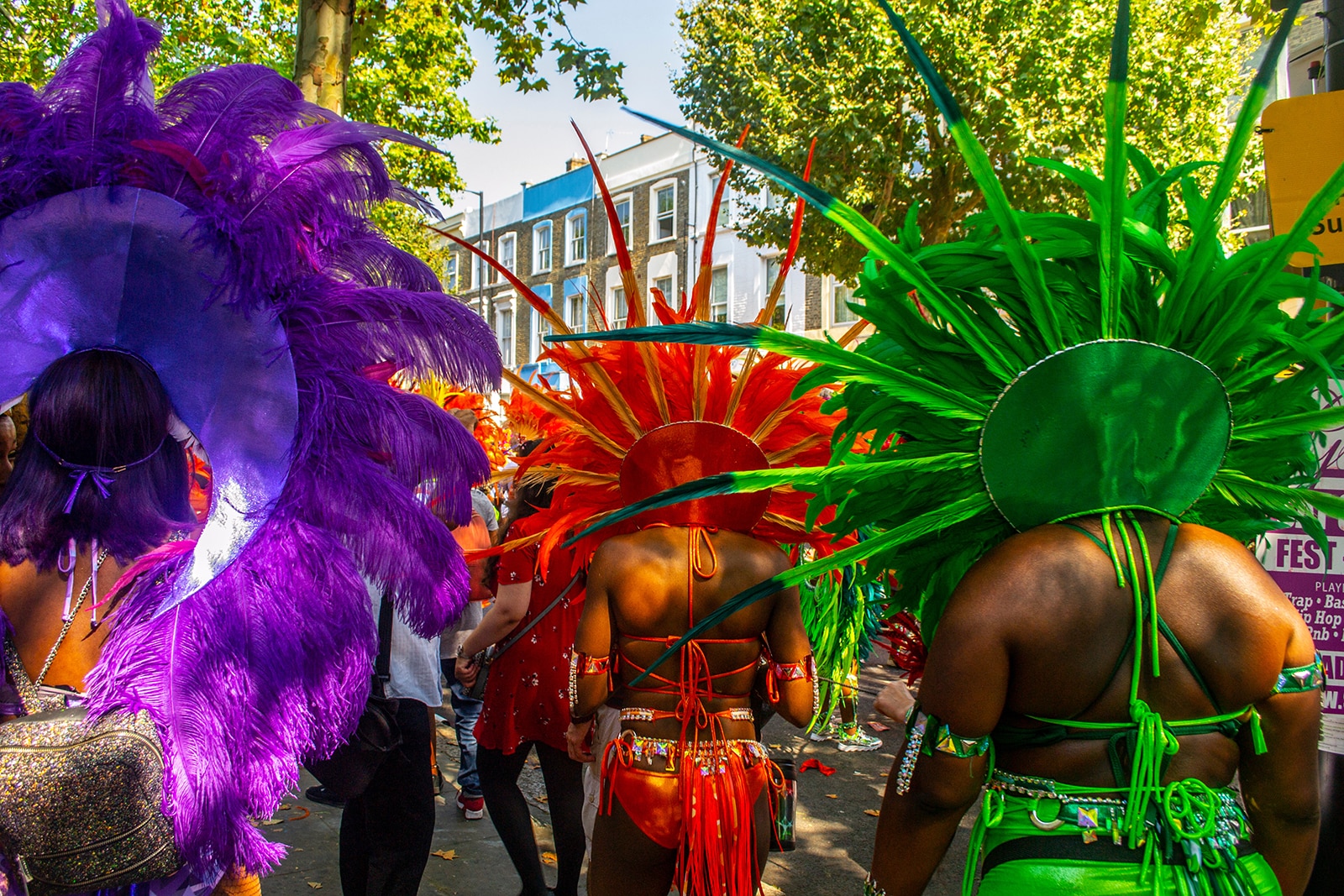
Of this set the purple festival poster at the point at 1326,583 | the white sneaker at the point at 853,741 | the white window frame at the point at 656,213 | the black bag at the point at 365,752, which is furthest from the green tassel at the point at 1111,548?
the white window frame at the point at 656,213

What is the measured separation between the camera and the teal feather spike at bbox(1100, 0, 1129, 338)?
171cm

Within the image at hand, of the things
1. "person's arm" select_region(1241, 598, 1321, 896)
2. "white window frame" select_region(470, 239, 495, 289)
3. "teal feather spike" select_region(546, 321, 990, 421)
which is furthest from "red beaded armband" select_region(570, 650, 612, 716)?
"white window frame" select_region(470, 239, 495, 289)

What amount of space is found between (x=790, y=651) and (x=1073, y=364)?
1.33 m

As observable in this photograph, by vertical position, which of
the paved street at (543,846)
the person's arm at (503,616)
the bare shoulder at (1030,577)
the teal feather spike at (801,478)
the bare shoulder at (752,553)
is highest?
the teal feather spike at (801,478)

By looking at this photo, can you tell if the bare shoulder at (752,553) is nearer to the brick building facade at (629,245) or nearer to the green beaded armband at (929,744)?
the green beaded armband at (929,744)

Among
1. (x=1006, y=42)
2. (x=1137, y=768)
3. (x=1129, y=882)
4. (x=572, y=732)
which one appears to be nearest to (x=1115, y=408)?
(x=1137, y=768)

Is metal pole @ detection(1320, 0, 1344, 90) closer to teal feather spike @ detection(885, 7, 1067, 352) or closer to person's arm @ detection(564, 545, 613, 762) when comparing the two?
teal feather spike @ detection(885, 7, 1067, 352)

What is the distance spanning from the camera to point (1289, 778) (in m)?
1.81

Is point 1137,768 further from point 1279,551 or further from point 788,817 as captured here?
point 1279,551

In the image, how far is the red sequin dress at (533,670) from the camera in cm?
378

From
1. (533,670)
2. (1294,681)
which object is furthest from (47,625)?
(1294,681)

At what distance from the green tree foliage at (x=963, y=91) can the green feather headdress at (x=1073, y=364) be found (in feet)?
27.2

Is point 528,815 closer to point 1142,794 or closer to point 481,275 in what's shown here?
point 1142,794

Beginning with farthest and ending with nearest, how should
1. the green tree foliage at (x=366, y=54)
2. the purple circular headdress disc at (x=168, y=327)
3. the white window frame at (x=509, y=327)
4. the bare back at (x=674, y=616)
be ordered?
the white window frame at (x=509, y=327) < the green tree foliage at (x=366, y=54) < the bare back at (x=674, y=616) < the purple circular headdress disc at (x=168, y=327)
